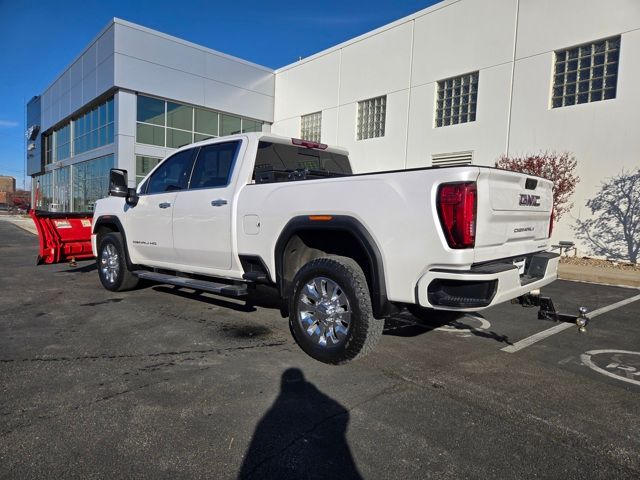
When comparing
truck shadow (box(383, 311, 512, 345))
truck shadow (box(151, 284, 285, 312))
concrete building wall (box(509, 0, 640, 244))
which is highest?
concrete building wall (box(509, 0, 640, 244))

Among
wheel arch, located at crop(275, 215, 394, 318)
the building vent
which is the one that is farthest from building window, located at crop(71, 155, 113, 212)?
wheel arch, located at crop(275, 215, 394, 318)

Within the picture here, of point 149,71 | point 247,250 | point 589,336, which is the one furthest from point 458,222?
point 149,71

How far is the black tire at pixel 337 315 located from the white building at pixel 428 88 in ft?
35.4

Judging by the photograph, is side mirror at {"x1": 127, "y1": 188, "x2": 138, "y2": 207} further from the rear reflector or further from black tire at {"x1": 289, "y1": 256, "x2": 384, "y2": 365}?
black tire at {"x1": 289, "y1": 256, "x2": 384, "y2": 365}

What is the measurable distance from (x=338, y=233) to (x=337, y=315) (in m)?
0.71

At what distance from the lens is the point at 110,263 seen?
6684 millimetres

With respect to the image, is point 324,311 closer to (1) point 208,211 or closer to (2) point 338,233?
(2) point 338,233

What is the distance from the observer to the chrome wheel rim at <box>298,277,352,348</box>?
3.67 m

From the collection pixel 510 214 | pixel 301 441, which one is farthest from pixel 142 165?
pixel 301 441

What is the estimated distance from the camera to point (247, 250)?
448 centimetres

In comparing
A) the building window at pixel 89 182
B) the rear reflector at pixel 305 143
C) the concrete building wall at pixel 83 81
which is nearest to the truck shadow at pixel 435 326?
the rear reflector at pixel 305 143

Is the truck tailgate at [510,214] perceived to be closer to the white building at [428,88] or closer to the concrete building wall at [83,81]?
the white building at [428,88]

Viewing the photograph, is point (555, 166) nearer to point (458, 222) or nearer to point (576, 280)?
point (576, 280)

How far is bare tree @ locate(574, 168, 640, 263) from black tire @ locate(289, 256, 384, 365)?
10.6 m
